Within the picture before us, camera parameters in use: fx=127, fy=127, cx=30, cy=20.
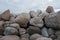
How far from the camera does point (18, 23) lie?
126 centimetres

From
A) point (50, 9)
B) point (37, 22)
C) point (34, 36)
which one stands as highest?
point (50, 9)

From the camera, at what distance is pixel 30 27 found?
3.96 feet

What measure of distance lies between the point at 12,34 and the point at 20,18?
18 centimetres

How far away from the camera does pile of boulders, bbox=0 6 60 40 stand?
1.18 meters

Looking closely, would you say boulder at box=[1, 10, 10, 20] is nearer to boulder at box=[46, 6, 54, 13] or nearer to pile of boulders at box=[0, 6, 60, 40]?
pile of boulders at box=[0, 6, 60, 40]

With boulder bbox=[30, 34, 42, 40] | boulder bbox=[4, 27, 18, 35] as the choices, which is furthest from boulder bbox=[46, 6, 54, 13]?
boulder bbox=[4, 27, 18, 35]

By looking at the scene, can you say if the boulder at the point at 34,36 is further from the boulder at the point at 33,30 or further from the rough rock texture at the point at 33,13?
the rough rock texture at the point at 33,13

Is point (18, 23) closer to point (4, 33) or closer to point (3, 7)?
point (4, 33)

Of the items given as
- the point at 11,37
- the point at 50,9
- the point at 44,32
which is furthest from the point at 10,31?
the point at 50,9

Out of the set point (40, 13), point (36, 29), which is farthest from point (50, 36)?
point (40, 13)

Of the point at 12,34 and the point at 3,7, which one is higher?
the point at 3,7

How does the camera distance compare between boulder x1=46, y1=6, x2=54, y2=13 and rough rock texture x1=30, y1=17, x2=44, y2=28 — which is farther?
boulder x1=46, y1=6, x2=54, y2=13

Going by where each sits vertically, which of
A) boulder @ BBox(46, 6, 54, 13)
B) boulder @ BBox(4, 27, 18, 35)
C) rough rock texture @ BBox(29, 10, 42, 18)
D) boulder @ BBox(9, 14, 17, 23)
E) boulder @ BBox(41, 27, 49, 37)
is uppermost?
boulder @ BBox(46, 6, 54, 13)

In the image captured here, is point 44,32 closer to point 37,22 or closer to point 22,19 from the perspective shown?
point 37,22
